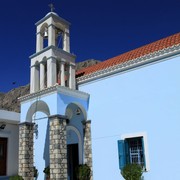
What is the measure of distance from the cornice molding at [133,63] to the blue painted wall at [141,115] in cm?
23

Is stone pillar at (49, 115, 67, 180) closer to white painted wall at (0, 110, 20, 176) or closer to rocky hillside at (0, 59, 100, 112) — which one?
white painted wall at (0, 110, 20, 176)

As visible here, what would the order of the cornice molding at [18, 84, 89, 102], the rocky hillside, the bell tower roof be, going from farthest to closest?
the rocky hillside, the bell tower roof, the cornice molding at [18, 84, 89, 102]

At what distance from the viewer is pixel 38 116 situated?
15211 mm

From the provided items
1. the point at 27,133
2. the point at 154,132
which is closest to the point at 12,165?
the point at 27,133

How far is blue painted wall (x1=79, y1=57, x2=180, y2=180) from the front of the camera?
31.5ft

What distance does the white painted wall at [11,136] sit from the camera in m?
17.1

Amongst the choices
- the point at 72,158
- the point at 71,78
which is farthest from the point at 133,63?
the point at 72,158

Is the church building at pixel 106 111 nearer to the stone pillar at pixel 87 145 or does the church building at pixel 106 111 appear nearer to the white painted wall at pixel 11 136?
the stone pillar at pixel 87 145

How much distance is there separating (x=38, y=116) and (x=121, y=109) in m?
5.94

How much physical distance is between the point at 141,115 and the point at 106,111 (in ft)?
6.15

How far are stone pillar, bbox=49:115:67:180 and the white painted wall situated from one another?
7.38 metres

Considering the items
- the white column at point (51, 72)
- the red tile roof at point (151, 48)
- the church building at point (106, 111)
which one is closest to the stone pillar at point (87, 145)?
the church building at point (106, 111)

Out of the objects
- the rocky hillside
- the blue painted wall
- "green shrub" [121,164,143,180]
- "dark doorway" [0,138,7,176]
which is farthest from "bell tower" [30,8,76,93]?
the rocky hillside

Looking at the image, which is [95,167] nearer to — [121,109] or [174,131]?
[121,109]
